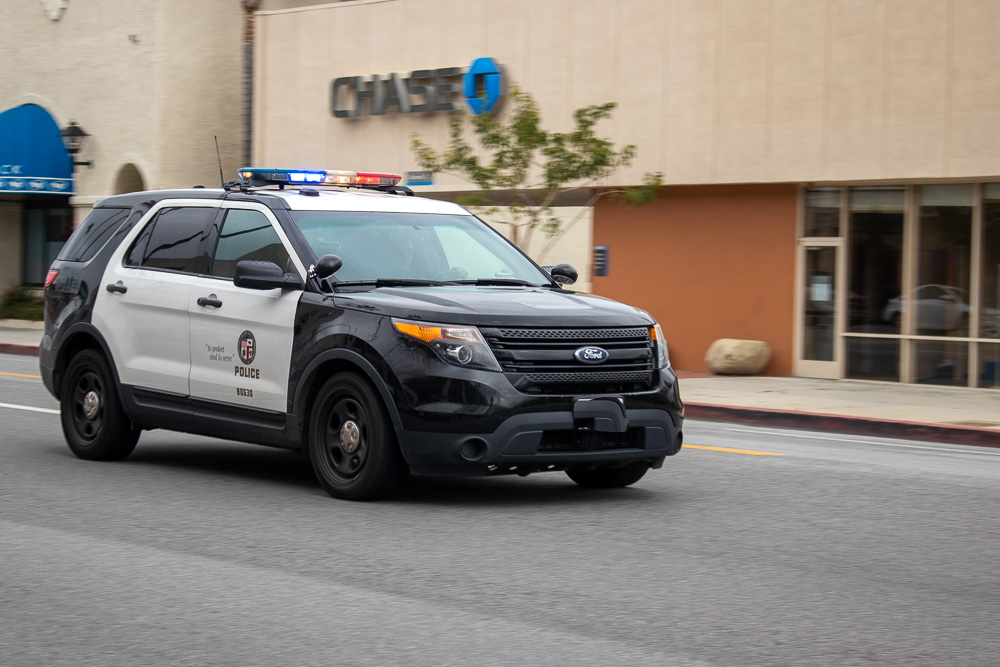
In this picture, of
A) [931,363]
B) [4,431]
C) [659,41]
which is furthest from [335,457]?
[659,41]

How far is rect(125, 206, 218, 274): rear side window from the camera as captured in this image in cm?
919

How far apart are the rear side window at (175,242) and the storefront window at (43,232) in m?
27.7

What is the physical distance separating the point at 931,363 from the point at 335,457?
1431cm

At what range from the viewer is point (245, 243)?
29.0 feet

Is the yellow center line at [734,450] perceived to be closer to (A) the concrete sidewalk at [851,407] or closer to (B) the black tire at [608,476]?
(B) the black tire at [608,476]

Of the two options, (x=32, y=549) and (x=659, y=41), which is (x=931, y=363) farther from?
(x=32, y=549)

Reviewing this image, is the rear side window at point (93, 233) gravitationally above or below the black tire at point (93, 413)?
above

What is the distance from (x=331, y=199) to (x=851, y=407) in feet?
30.3

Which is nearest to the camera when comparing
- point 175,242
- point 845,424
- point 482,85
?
point 175,242

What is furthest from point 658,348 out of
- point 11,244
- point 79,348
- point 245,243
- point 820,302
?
point 11,244

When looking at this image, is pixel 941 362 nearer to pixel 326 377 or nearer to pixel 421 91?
pixel 421 91

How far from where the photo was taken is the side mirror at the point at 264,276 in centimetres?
819

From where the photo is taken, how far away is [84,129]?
3259 cm

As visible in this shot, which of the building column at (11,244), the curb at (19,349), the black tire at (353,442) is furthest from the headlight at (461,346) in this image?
the building column at (11,244)
